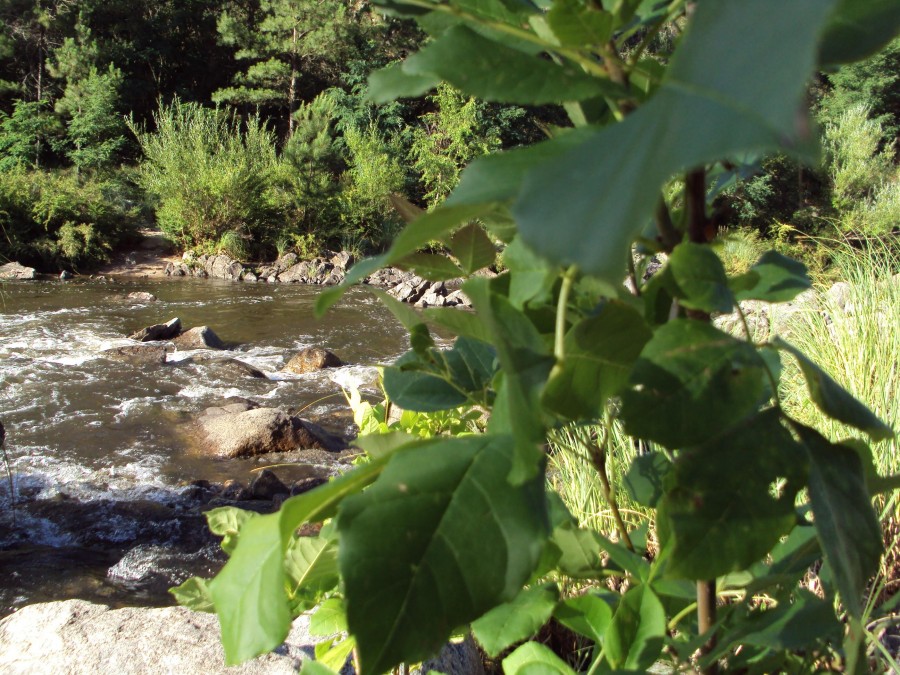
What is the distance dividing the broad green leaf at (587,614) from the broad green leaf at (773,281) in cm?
22

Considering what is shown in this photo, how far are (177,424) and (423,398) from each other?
5540 mm

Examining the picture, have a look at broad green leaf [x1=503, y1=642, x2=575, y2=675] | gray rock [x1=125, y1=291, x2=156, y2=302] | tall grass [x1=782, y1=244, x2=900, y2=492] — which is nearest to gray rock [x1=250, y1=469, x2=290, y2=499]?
tall grass [x1=782, y1=244, x2=900, y2=492]

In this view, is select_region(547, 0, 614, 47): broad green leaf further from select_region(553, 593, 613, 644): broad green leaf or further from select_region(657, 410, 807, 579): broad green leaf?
select_region(553, 593, 613, 644): broad green leaf

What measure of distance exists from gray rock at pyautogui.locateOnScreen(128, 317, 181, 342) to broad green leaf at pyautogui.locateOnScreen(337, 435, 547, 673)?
8.23 meters

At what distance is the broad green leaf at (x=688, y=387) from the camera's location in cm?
26

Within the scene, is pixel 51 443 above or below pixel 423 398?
below

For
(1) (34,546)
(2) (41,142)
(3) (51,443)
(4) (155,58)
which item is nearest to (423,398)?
(1) (34,546)

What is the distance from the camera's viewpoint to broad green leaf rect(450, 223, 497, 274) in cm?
39

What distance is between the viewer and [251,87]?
801 inches

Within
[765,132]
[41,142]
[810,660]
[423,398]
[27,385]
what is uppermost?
[765,132]

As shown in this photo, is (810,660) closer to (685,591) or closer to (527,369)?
(685,591)

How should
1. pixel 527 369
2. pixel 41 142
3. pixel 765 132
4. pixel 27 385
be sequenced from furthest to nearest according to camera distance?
pixel 41 142 < pixel 27 385 < pixel 527 369 < pixel 765 132

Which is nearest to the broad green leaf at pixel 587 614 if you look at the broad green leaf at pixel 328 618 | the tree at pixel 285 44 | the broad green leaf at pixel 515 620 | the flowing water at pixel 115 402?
the broad green leaf at pixel 515 620

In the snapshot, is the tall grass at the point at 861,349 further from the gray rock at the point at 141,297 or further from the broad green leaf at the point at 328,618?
the gray rock at the point at 141,297
